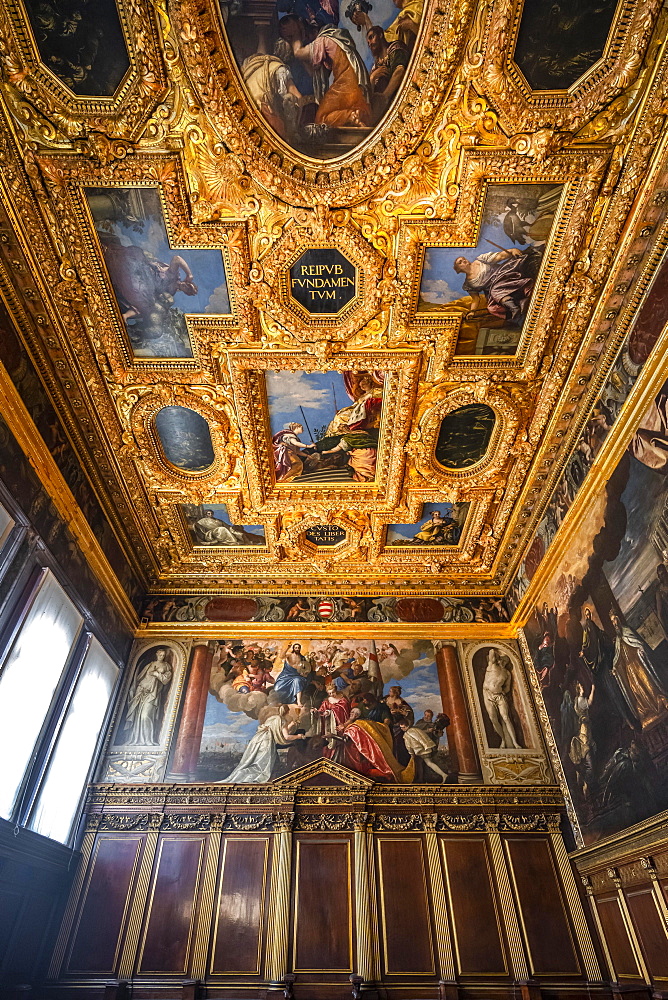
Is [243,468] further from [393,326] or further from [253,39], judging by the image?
[253,39]

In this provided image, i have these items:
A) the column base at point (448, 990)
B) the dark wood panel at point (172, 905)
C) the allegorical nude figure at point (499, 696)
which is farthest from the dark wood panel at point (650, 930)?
the dark wood panel at point (172, 905)

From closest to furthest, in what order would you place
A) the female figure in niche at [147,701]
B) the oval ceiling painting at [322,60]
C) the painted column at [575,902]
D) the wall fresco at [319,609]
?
the oval ceiling painting at [322,60] < the painted column at [575,902] < the female figure in niche at [147,701] < the wall fresco at [319,609]

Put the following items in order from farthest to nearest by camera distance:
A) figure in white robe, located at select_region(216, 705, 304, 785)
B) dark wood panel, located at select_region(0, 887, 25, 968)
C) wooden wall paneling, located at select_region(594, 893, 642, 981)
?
figure in white robe, located at select_region(216, 705, 304, 785), wooden wall paneling, located at select_region(594, 893, 642, 981), dark wood panel, located at select_region(0, 887, 25, 968)

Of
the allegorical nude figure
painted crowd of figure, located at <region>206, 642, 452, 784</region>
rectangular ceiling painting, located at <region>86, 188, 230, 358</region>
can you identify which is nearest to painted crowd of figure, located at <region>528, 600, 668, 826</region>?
the allegorical nude figure

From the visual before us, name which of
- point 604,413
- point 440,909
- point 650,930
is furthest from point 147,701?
point 604,413

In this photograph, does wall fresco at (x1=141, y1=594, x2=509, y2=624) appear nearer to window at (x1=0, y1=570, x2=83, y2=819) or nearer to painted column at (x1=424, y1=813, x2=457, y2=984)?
window at (x1=0, y1=570, x2=83, y2=819)

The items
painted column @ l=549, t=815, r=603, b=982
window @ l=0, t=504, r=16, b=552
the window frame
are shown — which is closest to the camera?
window @ l=0, t=504, r=16, b=552

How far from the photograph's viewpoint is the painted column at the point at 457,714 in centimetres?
1158

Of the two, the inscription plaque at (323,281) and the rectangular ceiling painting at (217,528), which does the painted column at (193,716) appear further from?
the inscription plaque at (323,281)

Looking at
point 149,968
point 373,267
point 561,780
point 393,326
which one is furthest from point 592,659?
point 149,968

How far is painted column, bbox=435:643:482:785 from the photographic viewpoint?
11578 mm

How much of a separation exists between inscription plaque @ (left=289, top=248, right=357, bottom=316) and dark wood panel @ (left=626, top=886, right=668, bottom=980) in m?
9.41

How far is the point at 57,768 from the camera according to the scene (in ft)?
32.4

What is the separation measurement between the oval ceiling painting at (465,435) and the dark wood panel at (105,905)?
9.17 metres
